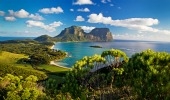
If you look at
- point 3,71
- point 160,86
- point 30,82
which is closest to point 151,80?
point 160,86

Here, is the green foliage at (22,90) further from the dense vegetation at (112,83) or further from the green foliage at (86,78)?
the green foliage at (86,78)

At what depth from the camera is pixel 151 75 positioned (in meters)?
22.2

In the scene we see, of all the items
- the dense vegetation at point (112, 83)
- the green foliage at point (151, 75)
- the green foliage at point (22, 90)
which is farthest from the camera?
the green foliage at point (22, 90)

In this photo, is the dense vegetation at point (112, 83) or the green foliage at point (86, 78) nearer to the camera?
the dense vegetation at point (112, 83)

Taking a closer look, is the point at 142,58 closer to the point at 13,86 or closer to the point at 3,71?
the point at 13,86

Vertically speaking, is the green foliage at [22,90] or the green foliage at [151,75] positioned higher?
the green foliage at [151,75]

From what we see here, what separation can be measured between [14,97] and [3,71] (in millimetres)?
74632

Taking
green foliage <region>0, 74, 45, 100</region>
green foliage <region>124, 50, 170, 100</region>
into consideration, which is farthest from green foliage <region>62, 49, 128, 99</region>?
green foliage <region>124, 50, 170, 100</region>

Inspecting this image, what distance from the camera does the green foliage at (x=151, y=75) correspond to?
21531 millimetres

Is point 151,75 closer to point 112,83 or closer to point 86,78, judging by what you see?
point 112,83

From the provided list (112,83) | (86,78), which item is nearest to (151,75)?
(112,83)

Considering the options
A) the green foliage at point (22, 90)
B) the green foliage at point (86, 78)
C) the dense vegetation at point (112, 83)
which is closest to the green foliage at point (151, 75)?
the dense vegetation at point (112, 83)

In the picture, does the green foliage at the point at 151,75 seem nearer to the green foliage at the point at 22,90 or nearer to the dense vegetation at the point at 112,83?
the dense vegetation at the point at 112,83

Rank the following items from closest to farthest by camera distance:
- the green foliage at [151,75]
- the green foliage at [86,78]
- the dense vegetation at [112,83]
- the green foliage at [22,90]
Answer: the green foliage at [151,75] → the dense vegetation at [112,83] → the green foliage at [22,90] → the green foliage at [86,78]
